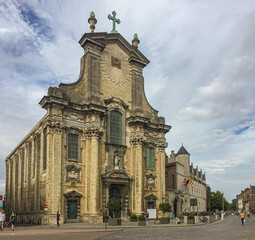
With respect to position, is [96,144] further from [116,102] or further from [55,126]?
[116,102]

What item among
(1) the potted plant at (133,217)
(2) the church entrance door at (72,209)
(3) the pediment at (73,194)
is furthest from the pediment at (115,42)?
(1) the potted plant at (133,217)

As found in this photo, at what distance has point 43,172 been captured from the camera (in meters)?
34.5

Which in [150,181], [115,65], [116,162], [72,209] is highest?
[115,65]

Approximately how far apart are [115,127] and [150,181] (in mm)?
8889

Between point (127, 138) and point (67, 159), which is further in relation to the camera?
point (127, 138)

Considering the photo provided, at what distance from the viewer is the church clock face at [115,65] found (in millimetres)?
40094

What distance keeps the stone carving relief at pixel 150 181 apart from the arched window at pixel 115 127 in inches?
246

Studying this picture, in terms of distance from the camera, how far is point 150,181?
136 ft

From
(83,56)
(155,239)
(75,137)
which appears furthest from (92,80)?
(155,239)

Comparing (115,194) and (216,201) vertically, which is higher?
(115,194)

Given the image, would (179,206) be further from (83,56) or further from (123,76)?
(83,56)

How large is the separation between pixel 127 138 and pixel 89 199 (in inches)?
388

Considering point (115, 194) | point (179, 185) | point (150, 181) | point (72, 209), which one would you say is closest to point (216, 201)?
point (179, 185)

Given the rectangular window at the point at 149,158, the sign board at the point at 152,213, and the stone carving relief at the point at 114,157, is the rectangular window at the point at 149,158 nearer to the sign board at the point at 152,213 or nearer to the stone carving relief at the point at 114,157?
the stone carving relief at the point at 114,157
